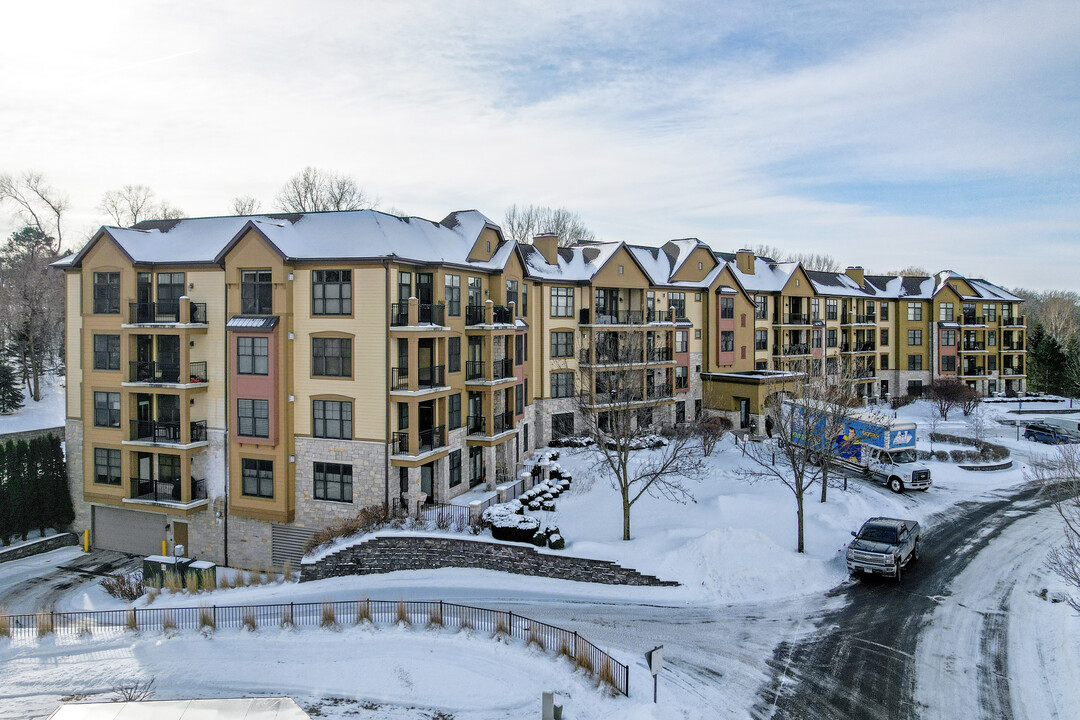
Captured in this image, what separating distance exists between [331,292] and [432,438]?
7622 mm

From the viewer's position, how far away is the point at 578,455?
121ft

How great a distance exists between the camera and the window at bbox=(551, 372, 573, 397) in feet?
133

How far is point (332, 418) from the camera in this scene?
28094mm

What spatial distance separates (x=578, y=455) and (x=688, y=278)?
17360 mm

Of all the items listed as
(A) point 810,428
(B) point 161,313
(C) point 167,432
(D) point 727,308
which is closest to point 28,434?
(C) point 167,432

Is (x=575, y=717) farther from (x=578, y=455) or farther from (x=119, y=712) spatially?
(x=578, y=455)

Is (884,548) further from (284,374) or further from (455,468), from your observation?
(284,374)

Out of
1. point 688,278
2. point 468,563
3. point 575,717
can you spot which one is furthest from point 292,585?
point 688,278

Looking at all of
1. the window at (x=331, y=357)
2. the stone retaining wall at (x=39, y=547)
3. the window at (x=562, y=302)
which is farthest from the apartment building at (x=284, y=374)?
the window at (x=562, y=302)

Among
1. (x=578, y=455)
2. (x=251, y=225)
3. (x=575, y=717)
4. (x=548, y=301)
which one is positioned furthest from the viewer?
(x=548, y=301)

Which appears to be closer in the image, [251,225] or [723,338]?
[251,225]

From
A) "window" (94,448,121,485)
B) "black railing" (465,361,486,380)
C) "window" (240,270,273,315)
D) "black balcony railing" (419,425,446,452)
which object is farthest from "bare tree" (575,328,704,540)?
"window" (94,448,121,485)

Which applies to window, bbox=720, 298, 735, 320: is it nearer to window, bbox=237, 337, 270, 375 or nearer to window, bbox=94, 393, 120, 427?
window, bbox=237, 337, 270, 375

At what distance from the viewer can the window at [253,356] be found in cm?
2834
